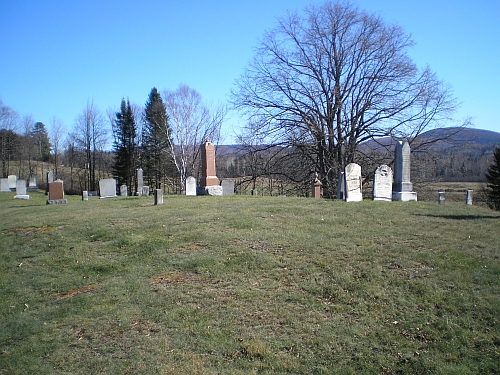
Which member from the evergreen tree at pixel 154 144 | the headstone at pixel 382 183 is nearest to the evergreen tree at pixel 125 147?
the evergreen tree at pixel 154 144

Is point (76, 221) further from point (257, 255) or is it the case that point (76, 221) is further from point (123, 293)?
point (257, 255)

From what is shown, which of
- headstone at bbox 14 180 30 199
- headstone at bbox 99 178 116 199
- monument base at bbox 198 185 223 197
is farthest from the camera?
headstone at bbox 14 180 30 199

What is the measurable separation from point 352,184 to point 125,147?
38.1 meters

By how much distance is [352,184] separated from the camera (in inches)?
561

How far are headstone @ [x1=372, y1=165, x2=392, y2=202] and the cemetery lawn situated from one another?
5597 millimetres

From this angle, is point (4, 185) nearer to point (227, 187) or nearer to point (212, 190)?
point (227, 187)

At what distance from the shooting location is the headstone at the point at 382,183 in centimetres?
1573

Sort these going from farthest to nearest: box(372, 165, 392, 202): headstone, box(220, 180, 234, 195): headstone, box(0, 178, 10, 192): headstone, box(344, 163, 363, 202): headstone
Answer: box(0, 178, 10, 192): headstone, box(220, 180, 234, 195): headstone, box(372, 165, 392, 202): headstone, box(344, 163, 363, 202): headstone

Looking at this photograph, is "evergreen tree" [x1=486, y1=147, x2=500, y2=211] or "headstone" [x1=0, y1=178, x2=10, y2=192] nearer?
"headstone" [x1=0, y1=178, x2=10, y2=192]

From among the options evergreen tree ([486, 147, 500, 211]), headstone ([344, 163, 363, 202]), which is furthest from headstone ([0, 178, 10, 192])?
evergreen tree ([486, 147, 500, 211])

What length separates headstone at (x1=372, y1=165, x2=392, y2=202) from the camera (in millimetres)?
15727

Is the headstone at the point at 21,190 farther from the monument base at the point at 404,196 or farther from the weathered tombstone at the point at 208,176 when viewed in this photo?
the monument base at the point at 404,196

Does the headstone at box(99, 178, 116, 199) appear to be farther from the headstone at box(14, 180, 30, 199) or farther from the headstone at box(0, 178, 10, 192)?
the headstone at box(0, 178, 10, 192)

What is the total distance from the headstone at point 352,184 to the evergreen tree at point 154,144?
1216 inches
